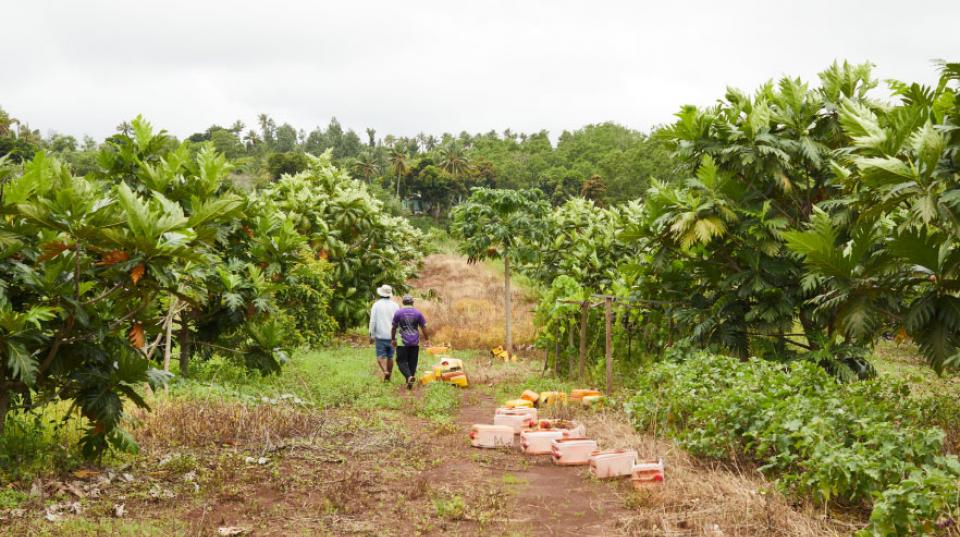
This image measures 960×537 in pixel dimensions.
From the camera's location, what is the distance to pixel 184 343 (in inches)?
376

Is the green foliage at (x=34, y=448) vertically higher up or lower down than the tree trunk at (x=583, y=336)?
lower down

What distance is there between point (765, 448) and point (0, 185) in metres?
5.51

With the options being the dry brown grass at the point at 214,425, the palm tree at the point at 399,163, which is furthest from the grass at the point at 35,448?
the palm tree at the point at 399,163

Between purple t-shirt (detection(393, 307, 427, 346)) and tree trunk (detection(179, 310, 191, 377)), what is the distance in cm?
295

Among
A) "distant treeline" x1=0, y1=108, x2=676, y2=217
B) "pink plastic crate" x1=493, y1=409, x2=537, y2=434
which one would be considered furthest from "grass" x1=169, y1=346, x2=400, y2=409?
"distant treeline" x1=0, y1=108, x2=676, y2=217

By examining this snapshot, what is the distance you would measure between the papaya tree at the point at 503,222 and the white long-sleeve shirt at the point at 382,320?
3709 mm

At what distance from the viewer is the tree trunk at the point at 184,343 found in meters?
9.40

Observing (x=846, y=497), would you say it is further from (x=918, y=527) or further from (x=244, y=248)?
(x=244, y=248)

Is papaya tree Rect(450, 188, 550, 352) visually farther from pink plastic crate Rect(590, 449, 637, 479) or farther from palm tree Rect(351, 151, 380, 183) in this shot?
palm tree Rect(351, 151, 380, 183)

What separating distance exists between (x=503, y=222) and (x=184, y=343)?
722 cm

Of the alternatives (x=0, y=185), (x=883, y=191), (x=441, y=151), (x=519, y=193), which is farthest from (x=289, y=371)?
(x=441, y=151)

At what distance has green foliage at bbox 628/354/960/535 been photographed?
12.3 feet

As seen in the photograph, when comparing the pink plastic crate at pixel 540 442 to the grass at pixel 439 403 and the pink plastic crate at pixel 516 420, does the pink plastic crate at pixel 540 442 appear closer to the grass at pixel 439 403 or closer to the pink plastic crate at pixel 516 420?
the pink plastic crate at pixel 516 420

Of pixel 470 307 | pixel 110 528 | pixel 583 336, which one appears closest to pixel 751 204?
pixel 583 336
